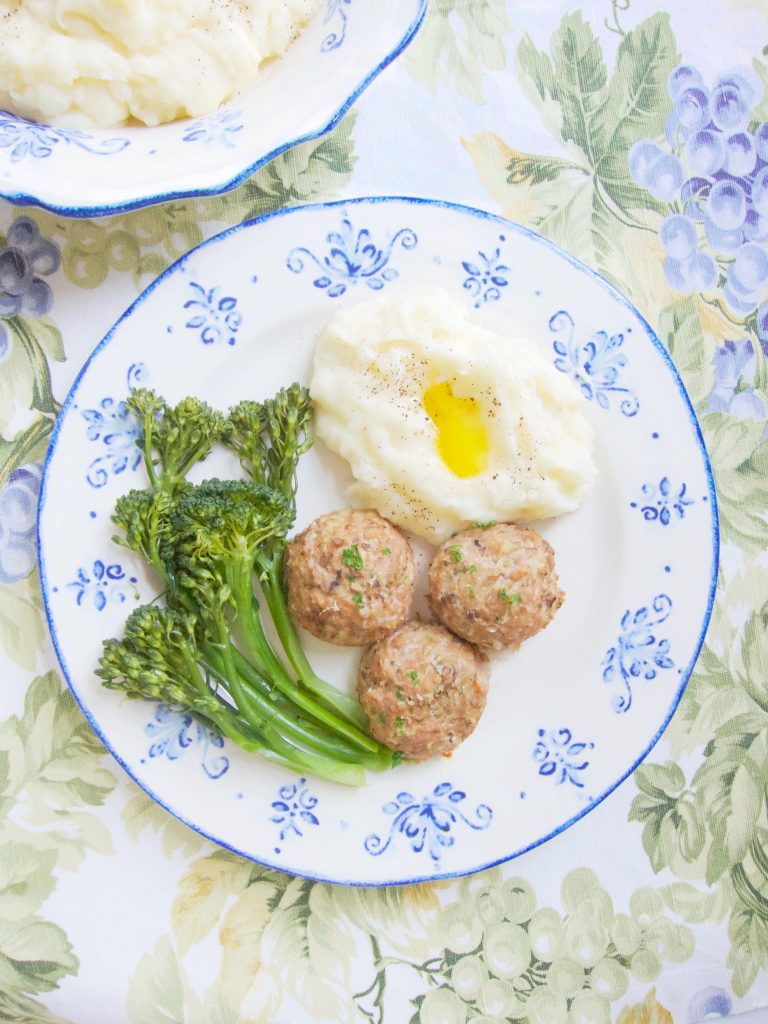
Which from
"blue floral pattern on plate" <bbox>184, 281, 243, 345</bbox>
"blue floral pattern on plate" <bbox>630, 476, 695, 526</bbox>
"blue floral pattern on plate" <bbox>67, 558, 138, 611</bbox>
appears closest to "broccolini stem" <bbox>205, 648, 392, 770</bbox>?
"blue floral pattern on plate" <bbox>67, 558, 138, 611</bbox>

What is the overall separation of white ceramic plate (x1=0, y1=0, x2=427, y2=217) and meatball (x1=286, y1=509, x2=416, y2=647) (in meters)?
1.18

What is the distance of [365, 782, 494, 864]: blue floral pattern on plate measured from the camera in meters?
3.46

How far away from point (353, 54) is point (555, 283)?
1103 mm

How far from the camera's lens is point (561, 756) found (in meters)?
3.55

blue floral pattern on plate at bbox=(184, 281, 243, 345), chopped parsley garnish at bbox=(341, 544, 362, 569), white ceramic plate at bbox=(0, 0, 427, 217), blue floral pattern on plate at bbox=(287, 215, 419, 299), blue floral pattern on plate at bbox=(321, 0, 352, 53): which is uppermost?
blue floral pattern on plate at bbox=(321, 0, 352, 53)

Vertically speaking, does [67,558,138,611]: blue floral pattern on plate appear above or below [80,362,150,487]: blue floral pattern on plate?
below

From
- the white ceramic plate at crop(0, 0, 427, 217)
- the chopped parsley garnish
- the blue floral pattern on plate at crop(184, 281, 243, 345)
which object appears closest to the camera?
the white ceramic plate at crop(0, 0, 427, 217)

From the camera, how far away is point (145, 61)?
9.55ft

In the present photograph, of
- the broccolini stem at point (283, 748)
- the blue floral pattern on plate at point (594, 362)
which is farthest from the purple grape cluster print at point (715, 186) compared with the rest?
the broccolini stem at point (283, 748)

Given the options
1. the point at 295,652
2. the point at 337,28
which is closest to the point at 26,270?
the point at 337,28

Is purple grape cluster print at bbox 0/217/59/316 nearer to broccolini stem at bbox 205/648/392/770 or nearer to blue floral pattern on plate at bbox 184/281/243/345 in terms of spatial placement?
blue floral pattern on plate at bbox 184/281/243/345

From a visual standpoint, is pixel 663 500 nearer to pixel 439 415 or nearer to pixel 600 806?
pixel 439 415

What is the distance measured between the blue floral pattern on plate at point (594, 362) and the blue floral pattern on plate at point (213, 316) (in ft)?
Result: 3.91

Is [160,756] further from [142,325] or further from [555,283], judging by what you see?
[555,283]
